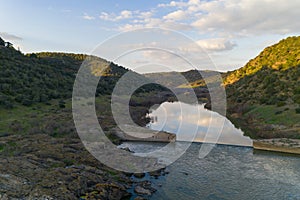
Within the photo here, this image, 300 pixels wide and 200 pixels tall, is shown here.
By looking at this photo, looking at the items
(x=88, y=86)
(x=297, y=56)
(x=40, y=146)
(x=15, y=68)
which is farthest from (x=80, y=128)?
(x=297, y=56)

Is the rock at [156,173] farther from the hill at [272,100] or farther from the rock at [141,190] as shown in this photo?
the hill at [272,100]

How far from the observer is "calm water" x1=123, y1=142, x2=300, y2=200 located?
885 inches

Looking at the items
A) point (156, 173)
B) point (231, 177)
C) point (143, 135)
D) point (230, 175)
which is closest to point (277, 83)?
point (143, 135)

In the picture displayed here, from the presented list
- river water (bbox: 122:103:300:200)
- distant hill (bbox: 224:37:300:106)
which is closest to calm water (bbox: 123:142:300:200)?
river water (bbox: 122:103:300:200)

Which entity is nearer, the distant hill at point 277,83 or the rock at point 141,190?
the rock at point 141,190

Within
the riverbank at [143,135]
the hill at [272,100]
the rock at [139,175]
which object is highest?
the hill at [272,100]

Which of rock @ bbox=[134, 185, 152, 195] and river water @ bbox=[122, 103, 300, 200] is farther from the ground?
river water @ bbox=[122, 103, 300, 200]

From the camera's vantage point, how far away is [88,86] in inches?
3428

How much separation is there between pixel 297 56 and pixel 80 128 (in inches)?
2737

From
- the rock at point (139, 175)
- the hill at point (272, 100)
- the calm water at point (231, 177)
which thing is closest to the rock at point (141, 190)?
the calm water at point (231, 177)

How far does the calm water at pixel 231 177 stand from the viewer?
22469 millimetres

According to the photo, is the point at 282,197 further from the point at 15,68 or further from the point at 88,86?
the point at 88,86

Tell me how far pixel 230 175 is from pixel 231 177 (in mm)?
537

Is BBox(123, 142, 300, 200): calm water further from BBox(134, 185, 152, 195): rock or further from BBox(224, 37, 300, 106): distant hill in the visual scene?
BBox(224, 37, 300, 106): distant hill
